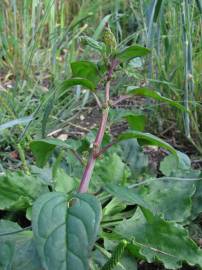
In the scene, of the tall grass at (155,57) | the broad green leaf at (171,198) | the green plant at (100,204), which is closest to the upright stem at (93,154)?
the green plant at (100,204)

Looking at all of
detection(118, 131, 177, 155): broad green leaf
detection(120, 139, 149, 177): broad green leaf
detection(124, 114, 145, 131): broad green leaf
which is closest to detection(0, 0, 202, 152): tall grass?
detection(120, 139, 149, 177): broad green leaf

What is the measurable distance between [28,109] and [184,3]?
66cm

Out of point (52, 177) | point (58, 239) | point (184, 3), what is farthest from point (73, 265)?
point (184, 3)

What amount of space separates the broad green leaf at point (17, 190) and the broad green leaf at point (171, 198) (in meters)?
0.24

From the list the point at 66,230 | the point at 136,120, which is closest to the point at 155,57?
the point at 136,120

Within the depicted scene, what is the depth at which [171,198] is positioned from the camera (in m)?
1.09

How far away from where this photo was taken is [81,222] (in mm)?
732

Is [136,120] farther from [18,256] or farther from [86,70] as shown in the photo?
[18,256]

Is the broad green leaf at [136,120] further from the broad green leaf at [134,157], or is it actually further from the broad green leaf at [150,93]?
the broad green leaf at [134,157]

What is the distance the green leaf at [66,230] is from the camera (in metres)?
0.70

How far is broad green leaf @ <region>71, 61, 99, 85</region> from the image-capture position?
919mm

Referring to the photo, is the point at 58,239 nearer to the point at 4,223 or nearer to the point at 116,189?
the point at 116,189

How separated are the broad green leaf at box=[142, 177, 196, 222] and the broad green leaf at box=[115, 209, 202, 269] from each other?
7cm

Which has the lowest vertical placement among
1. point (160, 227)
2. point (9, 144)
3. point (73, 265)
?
point (9, 144)
